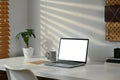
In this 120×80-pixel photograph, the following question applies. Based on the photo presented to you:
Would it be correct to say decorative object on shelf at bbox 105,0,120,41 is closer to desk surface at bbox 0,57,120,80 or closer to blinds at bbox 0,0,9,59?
desk surface at bbox 0,57,120,80

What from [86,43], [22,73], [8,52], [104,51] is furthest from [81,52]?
[8,52]

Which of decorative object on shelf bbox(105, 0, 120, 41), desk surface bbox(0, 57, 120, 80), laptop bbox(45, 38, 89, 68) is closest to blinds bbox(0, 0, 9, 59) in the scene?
desk surface bbox(0, 57, 120, 80)

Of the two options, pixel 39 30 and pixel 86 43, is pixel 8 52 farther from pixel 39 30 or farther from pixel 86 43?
pixel 86 43

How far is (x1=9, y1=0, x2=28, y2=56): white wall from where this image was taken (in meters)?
3.07

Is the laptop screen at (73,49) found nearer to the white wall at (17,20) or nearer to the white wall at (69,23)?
the white wall at (69,23)

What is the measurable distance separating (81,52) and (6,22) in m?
1.02

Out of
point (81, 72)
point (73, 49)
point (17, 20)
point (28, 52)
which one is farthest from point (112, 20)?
point (17, 20)

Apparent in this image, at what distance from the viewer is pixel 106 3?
253 cm

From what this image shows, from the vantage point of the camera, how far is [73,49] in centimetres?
255

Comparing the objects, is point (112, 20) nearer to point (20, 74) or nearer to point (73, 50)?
point (73, 50)

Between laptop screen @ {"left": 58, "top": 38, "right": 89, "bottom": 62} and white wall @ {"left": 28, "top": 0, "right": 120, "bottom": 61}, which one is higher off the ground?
white wall @ {"left": 28, "top": 0, "right": 120, "bottom": 61}

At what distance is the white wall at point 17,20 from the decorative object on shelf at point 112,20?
1143mm

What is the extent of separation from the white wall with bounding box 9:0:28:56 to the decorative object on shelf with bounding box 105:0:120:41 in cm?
114

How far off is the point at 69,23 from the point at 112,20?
53 cm
